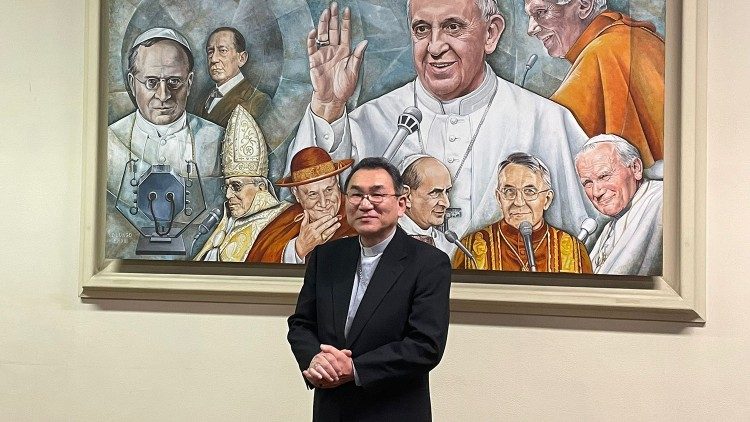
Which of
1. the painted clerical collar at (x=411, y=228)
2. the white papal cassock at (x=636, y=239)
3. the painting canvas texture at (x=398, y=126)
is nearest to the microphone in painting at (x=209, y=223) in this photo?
the painting canvas texture at (x=398, y=126)

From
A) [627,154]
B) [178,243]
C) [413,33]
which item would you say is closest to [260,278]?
Result: [178,243]

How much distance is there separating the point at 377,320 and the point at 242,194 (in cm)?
156

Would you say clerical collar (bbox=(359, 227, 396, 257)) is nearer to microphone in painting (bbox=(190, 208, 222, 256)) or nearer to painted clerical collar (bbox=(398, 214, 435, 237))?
painted clerical collar (bbox=(398, 214, 435, 237))

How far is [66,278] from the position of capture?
481cm

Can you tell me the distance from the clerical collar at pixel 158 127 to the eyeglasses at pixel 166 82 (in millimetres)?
131

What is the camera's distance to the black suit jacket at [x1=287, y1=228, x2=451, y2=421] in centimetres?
306

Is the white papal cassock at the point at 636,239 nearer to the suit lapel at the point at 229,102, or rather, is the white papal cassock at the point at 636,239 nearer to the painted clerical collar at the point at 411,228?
the painted clerical collar at the point at 411,228

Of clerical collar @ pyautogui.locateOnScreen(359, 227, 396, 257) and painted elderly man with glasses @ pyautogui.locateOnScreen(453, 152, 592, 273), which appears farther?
painted elderly man with glasses @ pyautogui.locateOnScreen(453, 152, 592, 273)

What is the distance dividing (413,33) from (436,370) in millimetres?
1543

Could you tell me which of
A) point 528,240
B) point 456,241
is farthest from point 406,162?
point 528,240

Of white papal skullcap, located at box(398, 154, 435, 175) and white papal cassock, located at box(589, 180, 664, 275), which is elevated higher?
white papal skullcap, located at box(398, 154, 435, 175)

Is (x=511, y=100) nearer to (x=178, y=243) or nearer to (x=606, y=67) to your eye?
(x=606, y=67)

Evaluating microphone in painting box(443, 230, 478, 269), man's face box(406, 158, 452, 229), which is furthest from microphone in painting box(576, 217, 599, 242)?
man's face box(406, 158, 452, 229)

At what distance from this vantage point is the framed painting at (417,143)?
157 inches
